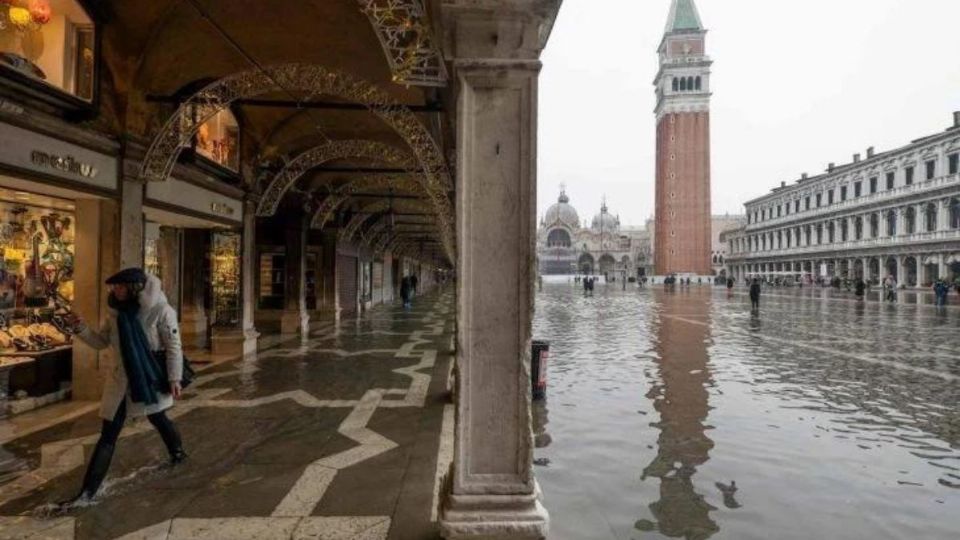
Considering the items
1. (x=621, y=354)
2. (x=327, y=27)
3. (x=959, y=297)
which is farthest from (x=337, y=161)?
(x=959, y=297)

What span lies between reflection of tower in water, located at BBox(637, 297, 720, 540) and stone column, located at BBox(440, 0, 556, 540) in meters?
1.33

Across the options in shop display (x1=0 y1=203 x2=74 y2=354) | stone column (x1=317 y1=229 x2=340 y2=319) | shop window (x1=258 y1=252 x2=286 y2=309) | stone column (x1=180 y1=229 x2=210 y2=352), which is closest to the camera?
shop display (x1=0 y1=203 x2=74 y2=354)

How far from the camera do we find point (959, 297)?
117 feet

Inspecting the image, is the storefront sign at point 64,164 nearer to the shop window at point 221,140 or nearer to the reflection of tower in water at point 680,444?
the shop window at point 221,140

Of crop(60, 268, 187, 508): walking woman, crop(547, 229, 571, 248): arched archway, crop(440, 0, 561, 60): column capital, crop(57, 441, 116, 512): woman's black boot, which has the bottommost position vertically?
crop(57, 441, 116, 512): woman's black boot

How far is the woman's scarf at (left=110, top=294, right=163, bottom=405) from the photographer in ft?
14.7

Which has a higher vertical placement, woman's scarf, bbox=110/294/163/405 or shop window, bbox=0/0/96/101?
shop window, bbox=0/0/96/101

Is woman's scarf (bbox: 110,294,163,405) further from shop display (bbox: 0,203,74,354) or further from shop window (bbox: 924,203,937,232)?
shop window (bbox: 924,203,937,232)

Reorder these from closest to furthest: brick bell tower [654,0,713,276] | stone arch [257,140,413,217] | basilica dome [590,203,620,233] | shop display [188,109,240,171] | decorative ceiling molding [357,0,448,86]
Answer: decorative ceiling molding [357,0,448,86] < shop display [188,109,240,171] < stone arch [257,140,413,217] < brick bell tower [654,0,713,276] < basilica dome [590,203,620,233]

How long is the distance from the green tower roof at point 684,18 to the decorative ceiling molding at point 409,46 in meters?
95.8

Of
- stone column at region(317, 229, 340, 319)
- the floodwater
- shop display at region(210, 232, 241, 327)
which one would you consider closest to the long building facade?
the floodwater

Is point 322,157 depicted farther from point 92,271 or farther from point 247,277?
point 92,271

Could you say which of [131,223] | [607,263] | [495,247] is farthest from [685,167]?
[495,247]

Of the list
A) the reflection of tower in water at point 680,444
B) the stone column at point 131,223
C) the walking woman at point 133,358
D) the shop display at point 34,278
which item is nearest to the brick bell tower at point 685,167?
the reflection of tower in water at point 680,444
